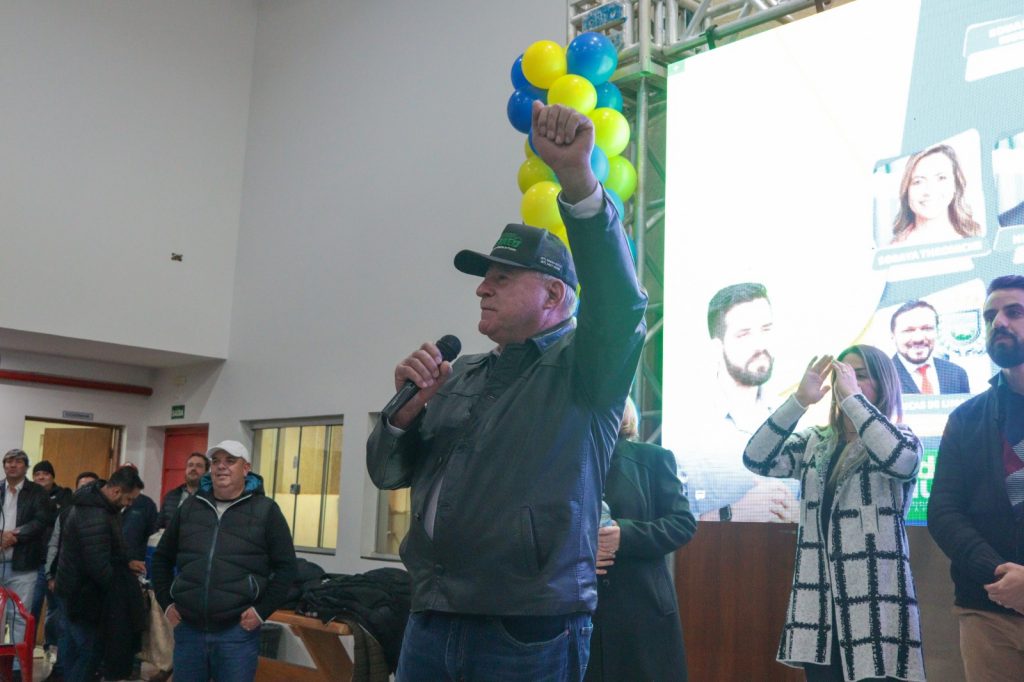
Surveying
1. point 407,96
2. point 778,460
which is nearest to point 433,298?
point 407,96

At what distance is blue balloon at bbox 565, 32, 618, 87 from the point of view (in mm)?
5152

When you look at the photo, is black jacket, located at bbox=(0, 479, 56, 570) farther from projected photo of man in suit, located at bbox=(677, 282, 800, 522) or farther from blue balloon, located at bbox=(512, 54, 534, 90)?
projected photo of man in suit, located at bbox=(677, 282, 800, 522)

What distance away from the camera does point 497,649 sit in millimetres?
1679

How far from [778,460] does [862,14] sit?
217 cm

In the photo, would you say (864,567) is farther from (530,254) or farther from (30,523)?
(30,523)

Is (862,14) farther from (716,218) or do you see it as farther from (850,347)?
(850,347)

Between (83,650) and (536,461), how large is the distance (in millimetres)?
5293

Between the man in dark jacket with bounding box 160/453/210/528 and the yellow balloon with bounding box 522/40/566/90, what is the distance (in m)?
3.56

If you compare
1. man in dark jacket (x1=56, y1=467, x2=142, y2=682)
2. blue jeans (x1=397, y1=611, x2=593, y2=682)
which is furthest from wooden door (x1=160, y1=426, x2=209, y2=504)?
blue jeans (x1=397, y1=611, x2=593, y2=682)

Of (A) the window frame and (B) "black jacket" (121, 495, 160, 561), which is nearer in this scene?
(B) "black jacket" (121, 495, 160, 561)

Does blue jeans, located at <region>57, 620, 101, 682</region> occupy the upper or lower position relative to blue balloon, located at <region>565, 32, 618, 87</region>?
lower

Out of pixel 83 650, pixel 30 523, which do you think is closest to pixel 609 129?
pixel 83 650

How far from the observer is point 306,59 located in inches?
374

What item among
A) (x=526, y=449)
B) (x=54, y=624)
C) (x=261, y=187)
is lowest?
(x=54, y=624)
